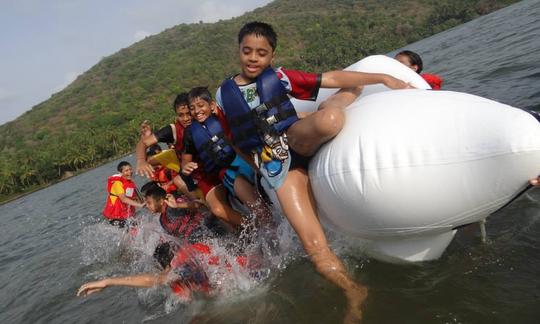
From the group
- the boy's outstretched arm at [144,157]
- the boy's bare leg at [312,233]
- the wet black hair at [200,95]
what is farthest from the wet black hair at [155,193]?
the boy's bare leg at [312,233]

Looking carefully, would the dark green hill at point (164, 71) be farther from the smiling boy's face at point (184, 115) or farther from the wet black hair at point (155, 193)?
the smiling boy's face at point (184, 115)

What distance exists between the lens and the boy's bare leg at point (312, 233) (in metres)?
2.69

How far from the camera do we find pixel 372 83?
3.07m

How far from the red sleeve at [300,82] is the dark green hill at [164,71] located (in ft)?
161

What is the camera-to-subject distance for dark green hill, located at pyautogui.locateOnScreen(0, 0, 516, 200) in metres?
52.2

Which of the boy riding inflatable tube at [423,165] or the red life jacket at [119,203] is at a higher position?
the boy riding inflatable tube at [423,165]

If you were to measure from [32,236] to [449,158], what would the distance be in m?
12.7

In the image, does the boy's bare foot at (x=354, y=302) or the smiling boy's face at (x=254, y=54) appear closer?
the boy's bare foot at (x=354, y=302)

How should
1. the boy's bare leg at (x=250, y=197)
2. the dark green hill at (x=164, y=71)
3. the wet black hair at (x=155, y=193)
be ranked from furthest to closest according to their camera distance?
the dark green hill at (x=164, y=71) < the wet black hair at (x=155, y=193) < the boy's bare leg at (x=250, y=197)

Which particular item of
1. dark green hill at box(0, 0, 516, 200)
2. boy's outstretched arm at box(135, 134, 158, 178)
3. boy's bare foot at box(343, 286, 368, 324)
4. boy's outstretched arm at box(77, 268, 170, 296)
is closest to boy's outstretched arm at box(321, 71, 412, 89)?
boy's bare foot at box(343, 286, 368, 324)

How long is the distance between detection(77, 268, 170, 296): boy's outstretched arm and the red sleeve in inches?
79.1

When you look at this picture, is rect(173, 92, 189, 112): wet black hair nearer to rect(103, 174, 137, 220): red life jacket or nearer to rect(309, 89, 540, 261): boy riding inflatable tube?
rect(309, 89, 540, 261): boy riding inflatable tube

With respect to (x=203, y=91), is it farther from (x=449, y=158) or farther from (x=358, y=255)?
(x=449, y=158)

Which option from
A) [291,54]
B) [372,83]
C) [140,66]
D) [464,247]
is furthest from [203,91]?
[140,66]
